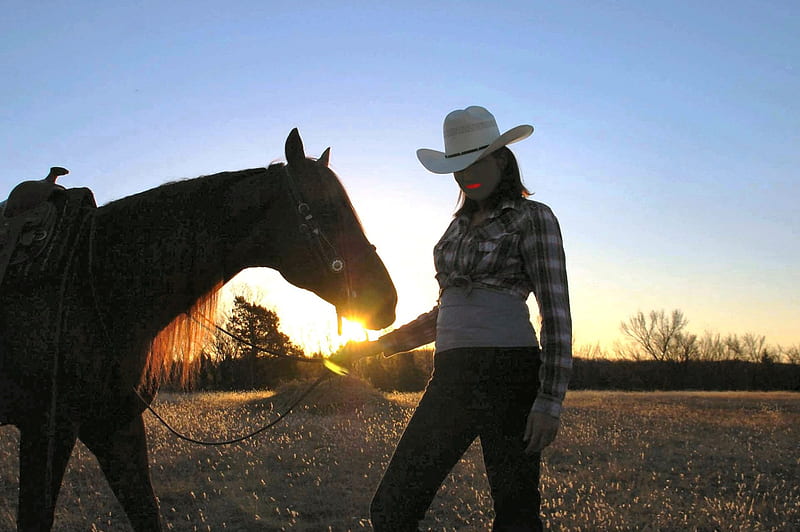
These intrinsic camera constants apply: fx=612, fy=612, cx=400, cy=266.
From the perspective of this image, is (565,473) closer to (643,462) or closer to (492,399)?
(643,462)

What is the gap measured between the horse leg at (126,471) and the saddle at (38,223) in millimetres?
856

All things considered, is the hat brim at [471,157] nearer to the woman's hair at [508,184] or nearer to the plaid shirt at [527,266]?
the woman's hair at [508,184]

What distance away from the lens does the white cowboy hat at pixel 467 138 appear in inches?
96.7

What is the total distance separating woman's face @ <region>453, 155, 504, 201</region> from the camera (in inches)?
97.7

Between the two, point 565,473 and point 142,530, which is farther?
point 565,473

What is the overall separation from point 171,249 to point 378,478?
4540 millimetres

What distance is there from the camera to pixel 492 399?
222 cm

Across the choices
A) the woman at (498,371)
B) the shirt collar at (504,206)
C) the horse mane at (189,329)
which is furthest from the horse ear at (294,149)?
the shirt collar at (504,206)

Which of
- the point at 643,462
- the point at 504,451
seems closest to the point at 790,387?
the point at 643,462

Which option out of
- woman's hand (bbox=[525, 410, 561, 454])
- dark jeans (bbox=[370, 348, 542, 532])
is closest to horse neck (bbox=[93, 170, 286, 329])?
dark jeans (bbox=[370, 348, 542, 532])

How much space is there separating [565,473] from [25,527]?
233 inches

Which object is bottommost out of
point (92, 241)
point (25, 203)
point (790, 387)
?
point (790, 387)

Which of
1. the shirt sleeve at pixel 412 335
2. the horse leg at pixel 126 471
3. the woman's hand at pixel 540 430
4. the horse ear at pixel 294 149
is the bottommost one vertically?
the horse leg at pixel 126 471

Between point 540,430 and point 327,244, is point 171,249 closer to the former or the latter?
point 327,244
